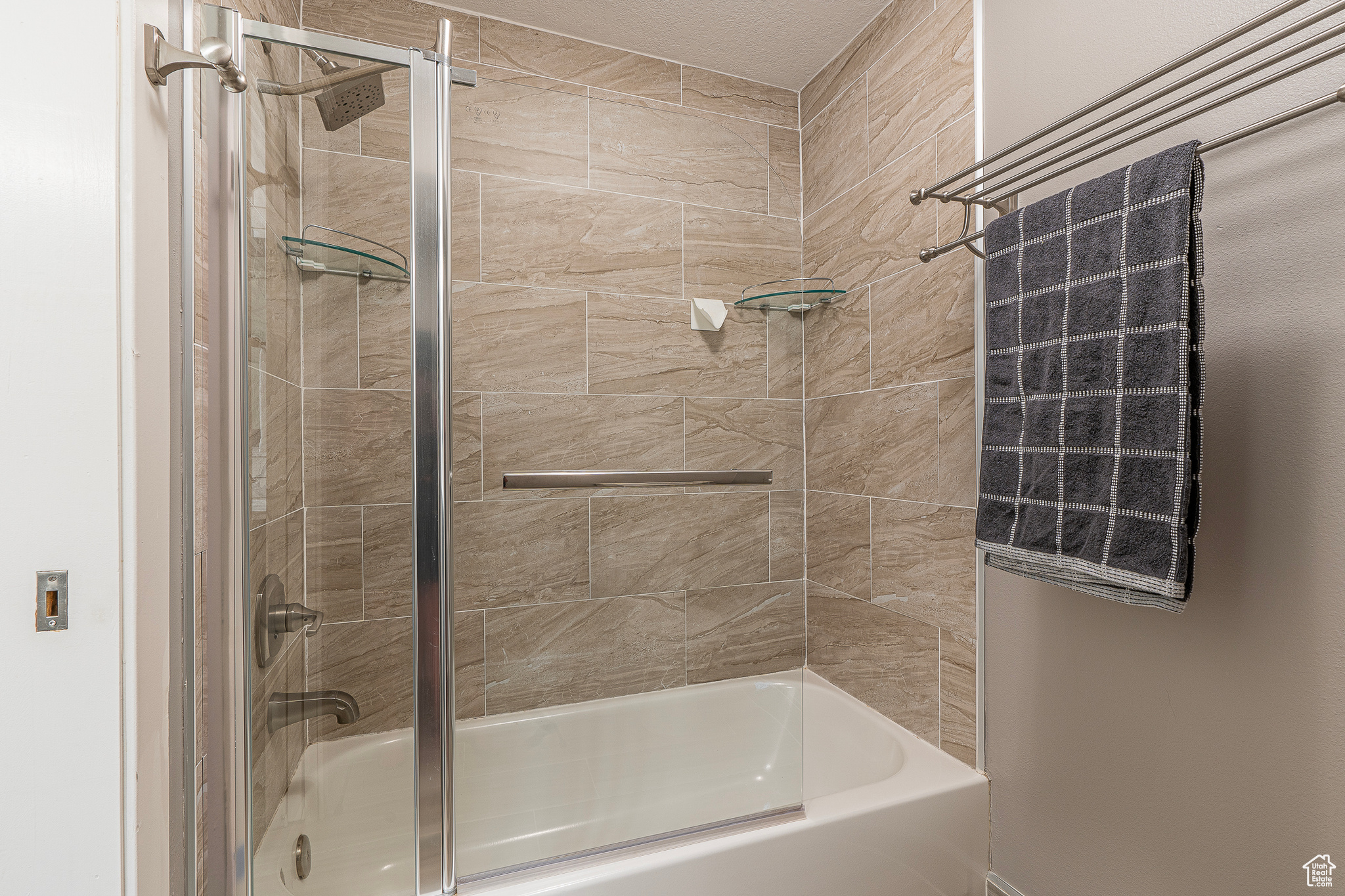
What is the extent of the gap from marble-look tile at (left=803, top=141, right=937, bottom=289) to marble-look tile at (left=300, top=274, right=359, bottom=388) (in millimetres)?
968

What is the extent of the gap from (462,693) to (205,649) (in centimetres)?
36

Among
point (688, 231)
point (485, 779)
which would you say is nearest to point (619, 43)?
point (688, 231)

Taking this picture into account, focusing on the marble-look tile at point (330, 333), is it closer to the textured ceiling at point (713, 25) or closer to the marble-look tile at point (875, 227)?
the marble-look tile at point (875, 227)

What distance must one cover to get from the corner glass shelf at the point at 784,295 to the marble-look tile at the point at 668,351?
0.8 inches

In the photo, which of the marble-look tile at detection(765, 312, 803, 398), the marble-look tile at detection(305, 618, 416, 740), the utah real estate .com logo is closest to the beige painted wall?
the utah real estate .com logo

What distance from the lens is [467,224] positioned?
985 mm

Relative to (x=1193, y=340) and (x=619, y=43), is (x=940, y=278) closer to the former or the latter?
(x=1193, y=340)

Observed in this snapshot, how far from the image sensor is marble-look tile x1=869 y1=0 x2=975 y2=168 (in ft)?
4.76

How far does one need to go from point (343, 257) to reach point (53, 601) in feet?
1.85

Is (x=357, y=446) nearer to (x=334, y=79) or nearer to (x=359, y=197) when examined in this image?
(x=359, y=197)

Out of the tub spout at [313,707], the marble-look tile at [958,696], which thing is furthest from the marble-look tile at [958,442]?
the tub spout at [313,707]

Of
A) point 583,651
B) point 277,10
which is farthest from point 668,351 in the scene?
point 277,10

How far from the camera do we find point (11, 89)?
28.8 inches

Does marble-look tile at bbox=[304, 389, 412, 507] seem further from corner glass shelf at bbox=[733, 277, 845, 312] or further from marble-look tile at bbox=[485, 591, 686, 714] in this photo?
corner glass shelf at bbox=[733, 277, 845, 312]
